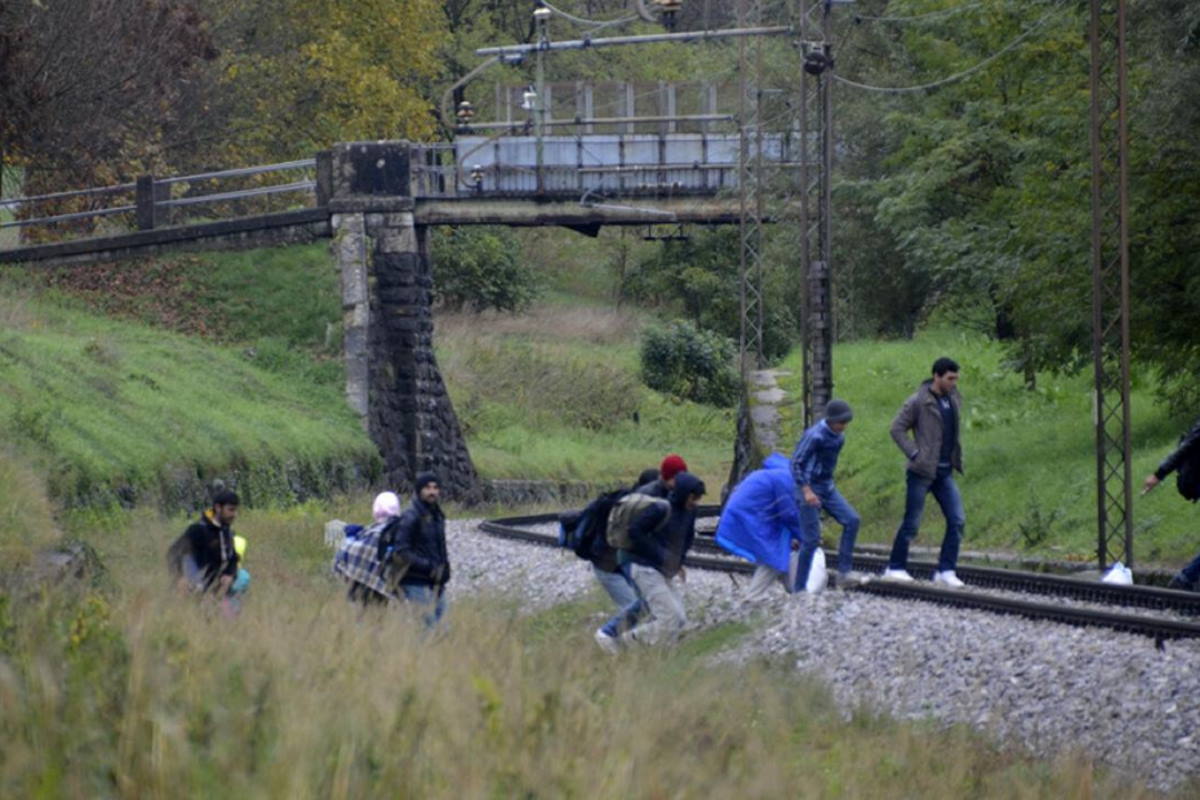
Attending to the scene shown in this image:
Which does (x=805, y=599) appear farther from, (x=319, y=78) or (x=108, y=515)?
(x=319, y=78)

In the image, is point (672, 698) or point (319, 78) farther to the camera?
point (319, 78)

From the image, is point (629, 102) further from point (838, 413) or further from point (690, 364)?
point (838, 413)

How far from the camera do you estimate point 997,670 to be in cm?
1293

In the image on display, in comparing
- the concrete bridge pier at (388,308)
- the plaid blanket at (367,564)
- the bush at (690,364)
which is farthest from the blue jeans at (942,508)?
the bush at (690,364)

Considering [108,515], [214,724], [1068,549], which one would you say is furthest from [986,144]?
[214,724]

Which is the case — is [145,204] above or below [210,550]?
above

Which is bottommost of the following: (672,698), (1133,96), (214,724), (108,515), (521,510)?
(521,510)

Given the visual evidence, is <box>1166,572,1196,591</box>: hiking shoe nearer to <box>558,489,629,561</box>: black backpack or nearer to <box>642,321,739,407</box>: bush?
<box>558,489,629,561</box>: black backpack

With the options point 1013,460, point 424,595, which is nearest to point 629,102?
point 1013,460

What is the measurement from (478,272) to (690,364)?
26.2ft

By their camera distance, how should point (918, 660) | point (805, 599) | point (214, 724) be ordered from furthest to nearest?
point (805, 599) < point (918, 660) < point (214, 724)

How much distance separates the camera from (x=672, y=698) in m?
9.44

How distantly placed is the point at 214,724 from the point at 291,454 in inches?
988

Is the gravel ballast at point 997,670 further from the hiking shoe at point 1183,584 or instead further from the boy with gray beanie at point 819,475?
the hiking shoe at point 1183,584
